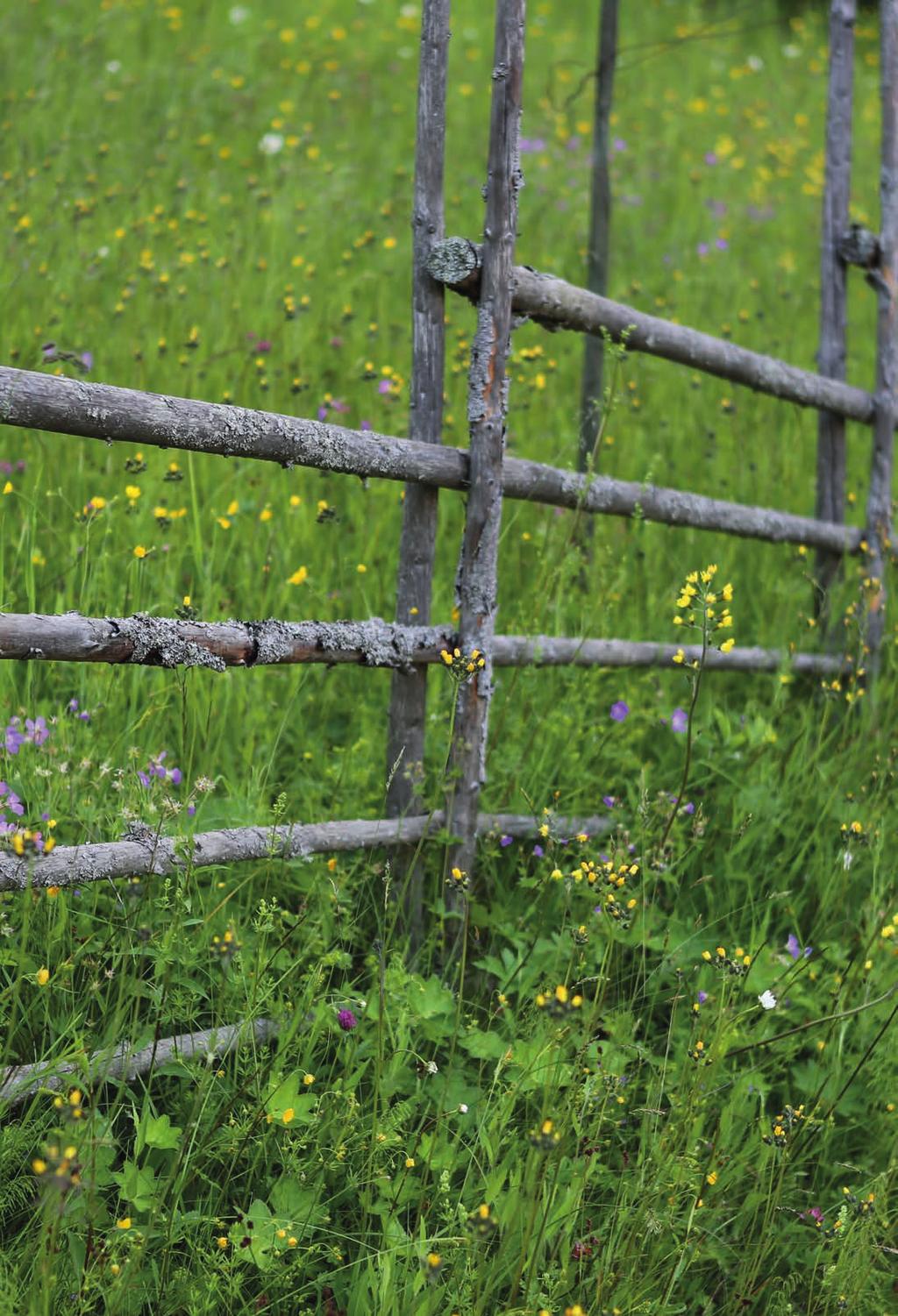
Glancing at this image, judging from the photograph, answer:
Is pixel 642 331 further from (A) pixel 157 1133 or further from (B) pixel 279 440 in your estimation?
(A) pixel 157 1133

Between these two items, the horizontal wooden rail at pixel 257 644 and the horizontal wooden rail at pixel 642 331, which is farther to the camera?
the horizontal wooden rail at pixel 642 331

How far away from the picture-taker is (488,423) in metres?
2.82

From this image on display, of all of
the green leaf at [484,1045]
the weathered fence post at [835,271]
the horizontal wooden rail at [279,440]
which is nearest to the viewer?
the horizontal wooden rail at [279,440]

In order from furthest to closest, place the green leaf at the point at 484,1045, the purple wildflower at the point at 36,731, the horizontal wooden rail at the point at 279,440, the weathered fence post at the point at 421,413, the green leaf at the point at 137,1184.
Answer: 1. the weathered fence post at the point at 421,413
2. the purple wildflower at the point at 36,731
3. the green leaf at the point at 484,1045
4. the horizontal wooden rail at the point at 279,440
5. the green leaf at the point at 137,1184

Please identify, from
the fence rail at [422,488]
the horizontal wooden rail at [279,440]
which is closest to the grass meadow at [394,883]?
the fence rail at [422,488]

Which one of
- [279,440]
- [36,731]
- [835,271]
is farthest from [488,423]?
[835,271]

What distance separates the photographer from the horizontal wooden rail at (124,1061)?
197 centimetres

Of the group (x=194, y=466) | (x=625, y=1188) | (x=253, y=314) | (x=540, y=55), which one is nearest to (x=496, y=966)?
(x=625, y=1188)

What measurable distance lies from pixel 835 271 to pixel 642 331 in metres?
1.51

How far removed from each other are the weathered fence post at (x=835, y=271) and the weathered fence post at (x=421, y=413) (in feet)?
7.01

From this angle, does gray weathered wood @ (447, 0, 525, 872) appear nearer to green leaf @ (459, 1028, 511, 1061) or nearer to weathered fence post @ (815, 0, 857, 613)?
green leaf @ (459, 1028, 511, 1061)

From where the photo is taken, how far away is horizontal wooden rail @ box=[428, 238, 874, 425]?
2.73 m

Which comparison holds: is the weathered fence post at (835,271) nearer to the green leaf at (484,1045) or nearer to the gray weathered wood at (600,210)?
the gray weathered wood at (600,210)

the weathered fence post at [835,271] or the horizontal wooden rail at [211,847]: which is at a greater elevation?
the weathered fence post at [835,271]
